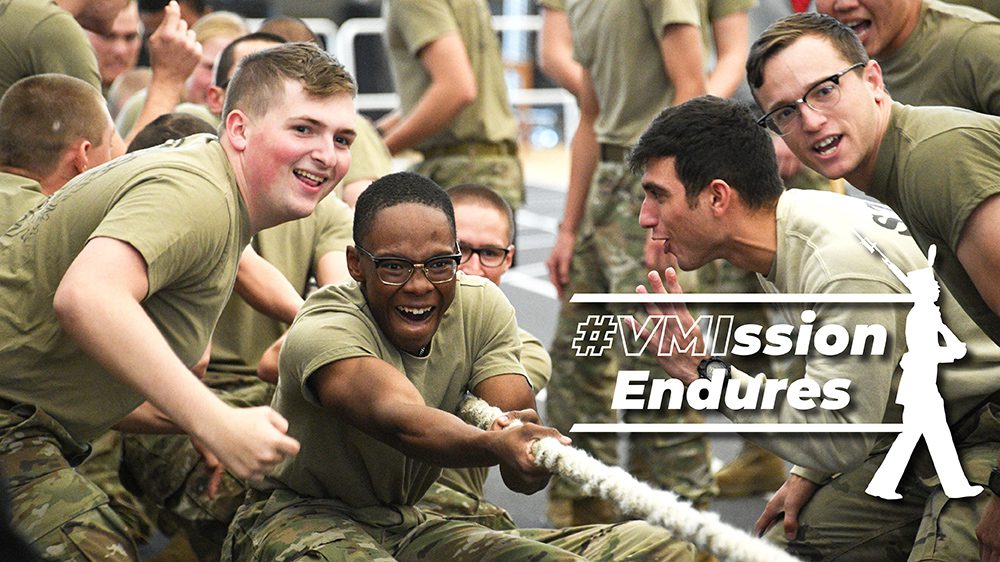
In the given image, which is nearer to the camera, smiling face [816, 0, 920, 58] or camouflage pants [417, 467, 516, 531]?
camouflage pants [417, 467, 516, 531]

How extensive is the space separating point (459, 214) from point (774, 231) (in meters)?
1.13

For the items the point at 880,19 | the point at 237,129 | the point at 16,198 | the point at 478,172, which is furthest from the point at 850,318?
the point at 478,172

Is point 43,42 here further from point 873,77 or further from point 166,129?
point 873,77

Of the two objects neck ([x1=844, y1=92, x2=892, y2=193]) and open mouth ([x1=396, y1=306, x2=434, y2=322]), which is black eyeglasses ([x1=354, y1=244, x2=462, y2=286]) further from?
neck ([x1=844, y1=92, x2=892, y2=193])

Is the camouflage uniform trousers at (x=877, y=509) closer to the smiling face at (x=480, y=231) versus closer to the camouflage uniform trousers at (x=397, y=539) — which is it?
the camouflage uniform trousers at (x=397, y=539)

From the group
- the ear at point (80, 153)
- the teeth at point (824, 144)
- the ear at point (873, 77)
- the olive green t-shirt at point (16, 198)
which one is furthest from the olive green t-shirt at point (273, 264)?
the ear at point (873, 77)

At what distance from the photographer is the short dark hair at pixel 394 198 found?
3.09 m

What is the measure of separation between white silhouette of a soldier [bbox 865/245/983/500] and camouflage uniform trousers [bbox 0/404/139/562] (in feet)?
5.85

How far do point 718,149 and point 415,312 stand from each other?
813mm

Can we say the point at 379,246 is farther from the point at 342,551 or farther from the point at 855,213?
the point at 855,213

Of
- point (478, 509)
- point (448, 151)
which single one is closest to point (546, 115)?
point (448, 151)

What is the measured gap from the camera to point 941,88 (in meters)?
3.84

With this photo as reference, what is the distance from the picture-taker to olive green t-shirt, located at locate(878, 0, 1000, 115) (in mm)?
3756

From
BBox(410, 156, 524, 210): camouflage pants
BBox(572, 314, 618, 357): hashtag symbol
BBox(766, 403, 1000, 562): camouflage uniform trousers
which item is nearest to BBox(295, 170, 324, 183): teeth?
BBox(766, 403, 1000, 562): camouflage uniform trousers
